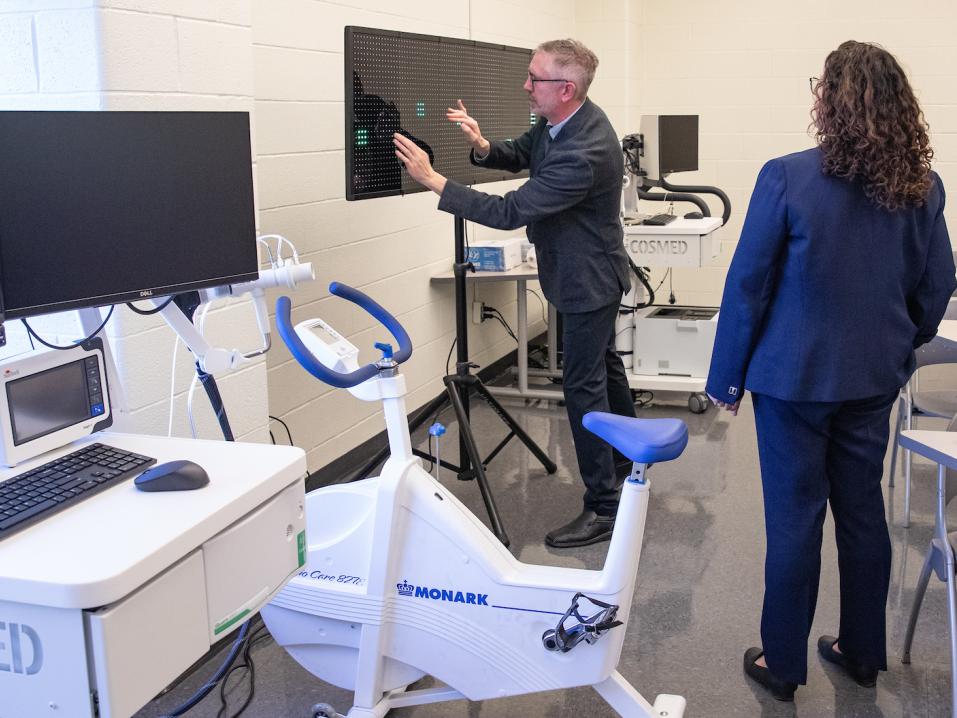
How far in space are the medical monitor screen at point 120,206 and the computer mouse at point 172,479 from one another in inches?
11.4

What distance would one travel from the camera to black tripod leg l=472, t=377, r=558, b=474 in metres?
3.50

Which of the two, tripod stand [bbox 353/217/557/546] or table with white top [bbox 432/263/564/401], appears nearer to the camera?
tripod stand [bbox 353/217/557/546]

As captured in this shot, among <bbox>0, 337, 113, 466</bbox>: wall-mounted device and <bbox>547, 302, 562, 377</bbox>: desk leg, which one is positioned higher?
<bbox>0, 337, 113, 466</bbox>: wall-mounted device

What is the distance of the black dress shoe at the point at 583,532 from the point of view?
10.7 ft

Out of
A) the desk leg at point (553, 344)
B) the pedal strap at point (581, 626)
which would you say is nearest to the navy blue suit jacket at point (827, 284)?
the pedal strap at point (581, 626)

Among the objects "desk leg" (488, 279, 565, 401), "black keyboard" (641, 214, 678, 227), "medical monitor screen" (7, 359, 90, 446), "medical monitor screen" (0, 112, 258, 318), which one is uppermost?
"medical monitor screen" (0, 112, 258, 318)

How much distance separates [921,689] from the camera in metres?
2.45

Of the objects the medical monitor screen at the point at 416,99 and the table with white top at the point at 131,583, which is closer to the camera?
the table with white top at the point at 131,583

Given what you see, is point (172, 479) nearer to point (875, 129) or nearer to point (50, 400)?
point (50, 400)

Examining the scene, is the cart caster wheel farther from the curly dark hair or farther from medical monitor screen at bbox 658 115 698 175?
the curly dark hair

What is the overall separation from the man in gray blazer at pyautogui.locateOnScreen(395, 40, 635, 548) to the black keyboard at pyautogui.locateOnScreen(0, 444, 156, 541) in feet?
4.93

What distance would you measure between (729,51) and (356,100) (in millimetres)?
3945

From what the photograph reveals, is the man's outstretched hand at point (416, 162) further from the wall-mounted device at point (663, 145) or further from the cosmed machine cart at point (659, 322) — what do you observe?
the wall-mounted device at point (663, 145)

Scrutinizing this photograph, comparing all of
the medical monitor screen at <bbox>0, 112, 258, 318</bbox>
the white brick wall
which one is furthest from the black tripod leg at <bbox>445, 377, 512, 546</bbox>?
the medical monitor screen at <bbox>0, 112, 258, 318</bbox>
